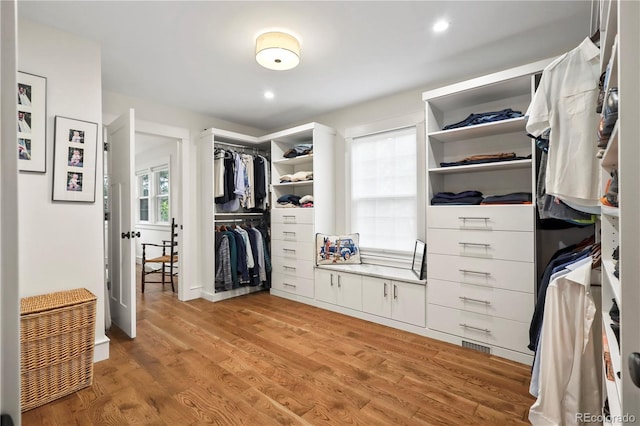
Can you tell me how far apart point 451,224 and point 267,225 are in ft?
8.81

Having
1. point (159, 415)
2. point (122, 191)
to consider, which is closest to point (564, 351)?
point (159, 415)

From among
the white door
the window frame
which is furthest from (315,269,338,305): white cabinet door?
the window frame

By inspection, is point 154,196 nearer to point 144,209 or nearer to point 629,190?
point 144,209

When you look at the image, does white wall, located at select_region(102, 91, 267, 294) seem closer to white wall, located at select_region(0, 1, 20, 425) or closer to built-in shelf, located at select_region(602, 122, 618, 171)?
white wall, located at select_region(0, 1, 20, 425)

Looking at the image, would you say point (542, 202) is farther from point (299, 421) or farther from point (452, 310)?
point (299, 421)

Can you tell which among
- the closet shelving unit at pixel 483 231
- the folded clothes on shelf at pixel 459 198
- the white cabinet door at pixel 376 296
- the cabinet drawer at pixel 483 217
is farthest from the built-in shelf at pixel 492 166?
the white cabinet door at pixel 376 296

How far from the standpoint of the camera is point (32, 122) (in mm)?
2016

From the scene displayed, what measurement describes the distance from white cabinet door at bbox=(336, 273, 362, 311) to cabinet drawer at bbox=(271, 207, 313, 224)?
0.79m

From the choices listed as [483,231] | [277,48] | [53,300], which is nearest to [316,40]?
[277,48]

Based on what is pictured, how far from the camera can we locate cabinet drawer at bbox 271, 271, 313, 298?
363cm

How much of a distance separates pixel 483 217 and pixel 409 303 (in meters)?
0.99

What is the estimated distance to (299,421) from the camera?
1.62 m

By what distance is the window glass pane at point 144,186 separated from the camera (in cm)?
660

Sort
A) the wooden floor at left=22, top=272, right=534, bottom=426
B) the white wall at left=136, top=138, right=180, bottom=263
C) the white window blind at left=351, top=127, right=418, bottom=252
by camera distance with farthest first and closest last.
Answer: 1. the white wall at left=136, top=138, right=180, bottom=263
2. the white window blind at left=351, top=127, right=418, bottom=252
3. the wooden floor at left=22, top=272, right=534, bottom=426
